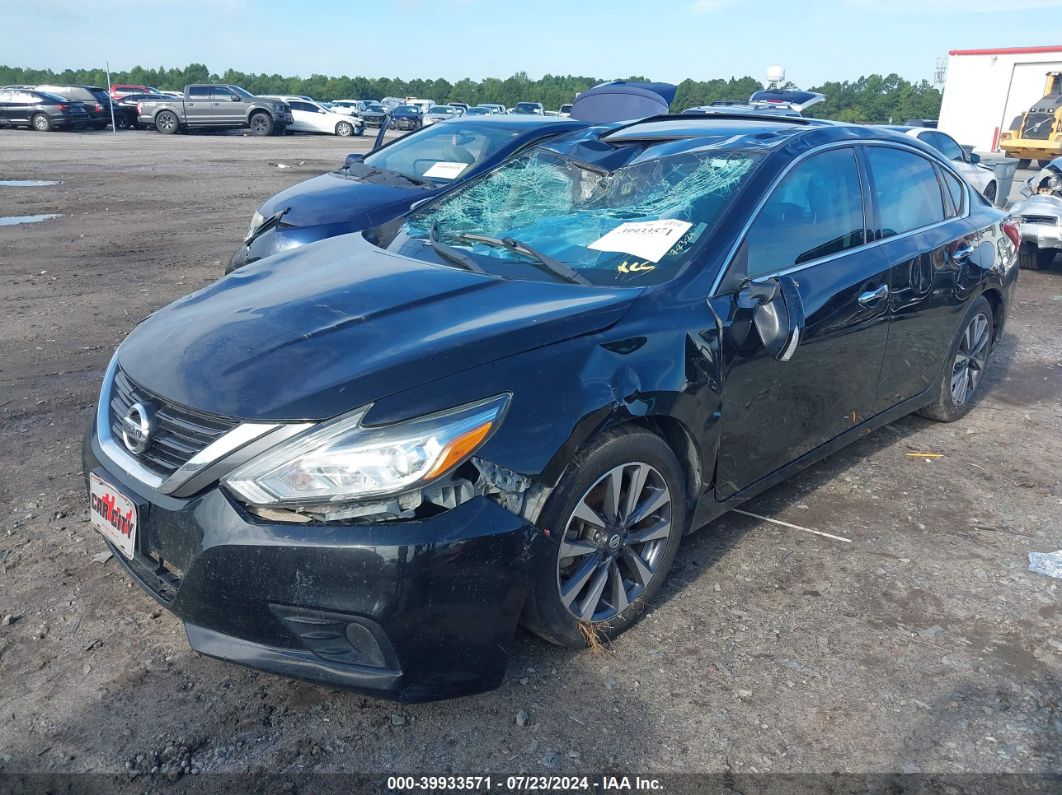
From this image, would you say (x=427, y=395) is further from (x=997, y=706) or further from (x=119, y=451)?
(x=997, y=706)

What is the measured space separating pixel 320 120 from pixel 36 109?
360 inches

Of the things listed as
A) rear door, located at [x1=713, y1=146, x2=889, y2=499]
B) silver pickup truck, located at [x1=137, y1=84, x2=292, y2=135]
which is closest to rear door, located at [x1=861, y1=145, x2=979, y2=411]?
rear door, located at [x1=713, y1=146, x2=889, y2=499]

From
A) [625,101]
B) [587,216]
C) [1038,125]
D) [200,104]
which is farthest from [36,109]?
[587,216]

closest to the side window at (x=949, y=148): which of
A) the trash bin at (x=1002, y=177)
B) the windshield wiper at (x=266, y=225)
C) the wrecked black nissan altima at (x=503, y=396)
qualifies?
the trash bin at (x=1002, y=177)

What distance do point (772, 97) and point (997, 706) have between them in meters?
21.0

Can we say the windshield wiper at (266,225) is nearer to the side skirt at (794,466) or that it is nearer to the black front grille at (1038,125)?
the side skirt at (794,466)

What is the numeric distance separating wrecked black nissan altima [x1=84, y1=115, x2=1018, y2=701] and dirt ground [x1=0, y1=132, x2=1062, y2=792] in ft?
0.70

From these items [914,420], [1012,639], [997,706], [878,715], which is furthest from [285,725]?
[914,420]

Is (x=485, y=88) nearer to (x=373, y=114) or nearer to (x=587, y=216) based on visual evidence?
(x=373, y=114)

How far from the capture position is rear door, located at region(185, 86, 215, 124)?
30281 millimetres

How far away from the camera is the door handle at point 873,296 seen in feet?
12.4

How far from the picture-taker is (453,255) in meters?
3.43

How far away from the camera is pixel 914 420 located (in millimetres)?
5254

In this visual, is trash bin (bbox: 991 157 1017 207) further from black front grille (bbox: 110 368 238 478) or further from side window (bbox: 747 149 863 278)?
black front grille (bbox: 110 368 238 478)
